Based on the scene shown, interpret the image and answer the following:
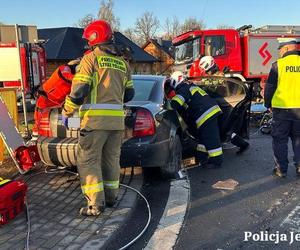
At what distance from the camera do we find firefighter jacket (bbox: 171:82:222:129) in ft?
Result: 19.8

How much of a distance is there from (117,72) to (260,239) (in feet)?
7.04

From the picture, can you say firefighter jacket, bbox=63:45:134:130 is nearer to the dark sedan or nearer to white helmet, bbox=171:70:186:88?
the dark sedan

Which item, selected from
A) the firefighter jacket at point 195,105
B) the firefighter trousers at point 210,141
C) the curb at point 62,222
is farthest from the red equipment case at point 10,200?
the firefighter trousers at point 210,141

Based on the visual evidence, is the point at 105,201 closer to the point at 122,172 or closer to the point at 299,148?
the point at 122,172

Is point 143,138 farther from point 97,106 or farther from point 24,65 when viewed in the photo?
point 24,65

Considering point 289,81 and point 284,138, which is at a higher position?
point 289,81

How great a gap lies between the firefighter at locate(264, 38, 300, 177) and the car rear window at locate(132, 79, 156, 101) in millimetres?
1681

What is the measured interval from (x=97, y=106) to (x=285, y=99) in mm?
2942

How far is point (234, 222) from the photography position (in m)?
4.15

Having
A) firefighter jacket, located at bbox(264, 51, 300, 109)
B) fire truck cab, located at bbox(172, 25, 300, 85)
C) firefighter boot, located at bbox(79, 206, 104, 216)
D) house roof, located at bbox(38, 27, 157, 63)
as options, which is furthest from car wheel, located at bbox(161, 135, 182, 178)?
house roof, located at bbox(38, 27, 157, 63)

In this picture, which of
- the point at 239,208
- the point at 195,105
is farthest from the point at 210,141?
the point at 239,208

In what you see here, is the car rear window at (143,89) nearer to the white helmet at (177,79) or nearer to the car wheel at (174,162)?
the white helmet at (177,79)

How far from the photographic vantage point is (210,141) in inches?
242

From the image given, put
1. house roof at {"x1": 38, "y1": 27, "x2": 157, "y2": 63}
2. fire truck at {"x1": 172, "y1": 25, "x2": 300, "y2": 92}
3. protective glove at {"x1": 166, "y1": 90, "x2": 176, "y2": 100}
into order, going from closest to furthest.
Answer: protective glove at {"x1": 166, "y1": 90, "x2": 176, "y2": 100} < fire truck at {"x1": 172, "y1": 25, "x2": 300, "y2": 92} < house roof at {"x1": 38, "y1": 27, "x2": 157, "y2": 63}
